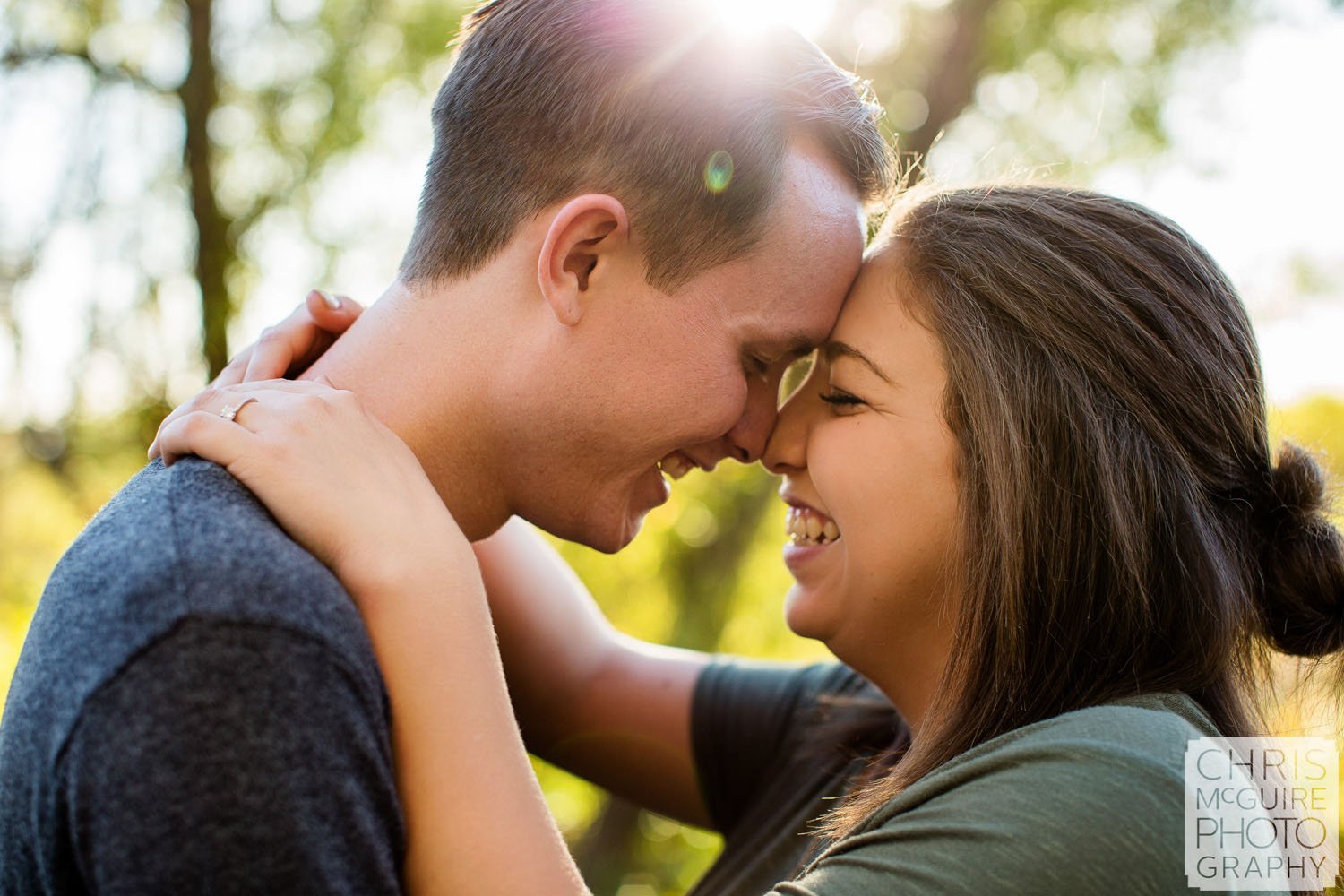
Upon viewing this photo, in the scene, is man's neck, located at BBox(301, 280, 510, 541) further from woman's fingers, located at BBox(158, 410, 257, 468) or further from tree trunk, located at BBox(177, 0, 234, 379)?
tree trunk, located at BBox(177, 0, 234, 379)

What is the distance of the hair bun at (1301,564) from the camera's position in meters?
2.13

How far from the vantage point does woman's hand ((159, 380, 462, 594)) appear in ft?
5.09

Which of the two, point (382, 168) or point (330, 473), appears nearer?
point (330, 473)

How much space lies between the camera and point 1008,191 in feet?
7.57

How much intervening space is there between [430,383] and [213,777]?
0.91 m

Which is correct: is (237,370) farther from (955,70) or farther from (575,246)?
(955,70)

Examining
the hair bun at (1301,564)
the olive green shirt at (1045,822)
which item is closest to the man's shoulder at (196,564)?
the olive green shirt at (1045,822)

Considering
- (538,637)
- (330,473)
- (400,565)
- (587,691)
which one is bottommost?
(587,691)

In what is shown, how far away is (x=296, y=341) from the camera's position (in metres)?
2.20

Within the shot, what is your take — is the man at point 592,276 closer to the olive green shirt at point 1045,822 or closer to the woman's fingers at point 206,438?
the woman's fingers at point 206,438

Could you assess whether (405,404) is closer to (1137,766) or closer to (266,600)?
(266,600)

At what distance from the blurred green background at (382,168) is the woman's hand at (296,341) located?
366 cm

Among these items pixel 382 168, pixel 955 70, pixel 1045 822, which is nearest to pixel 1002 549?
pixel 1045 822

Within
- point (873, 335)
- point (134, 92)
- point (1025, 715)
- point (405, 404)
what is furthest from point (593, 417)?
point (134, 92)
